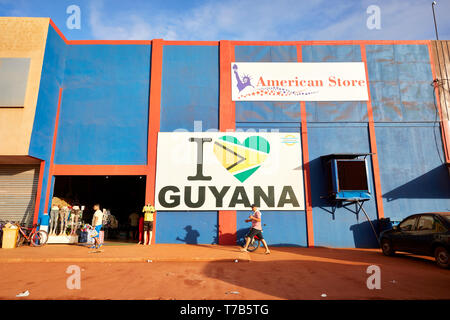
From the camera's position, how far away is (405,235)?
8656 millimetres

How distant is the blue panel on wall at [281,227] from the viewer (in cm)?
1181

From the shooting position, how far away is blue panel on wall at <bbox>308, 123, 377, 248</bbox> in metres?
11.8

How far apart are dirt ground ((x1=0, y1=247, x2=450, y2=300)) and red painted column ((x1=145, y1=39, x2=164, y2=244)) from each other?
464 cm

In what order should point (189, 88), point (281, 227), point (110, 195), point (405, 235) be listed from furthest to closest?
point (110, 195) < point (189, 88) < point (281, 227) < point (405, 235)

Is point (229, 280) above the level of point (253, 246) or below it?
below

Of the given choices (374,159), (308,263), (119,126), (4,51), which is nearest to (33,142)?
(119,126)

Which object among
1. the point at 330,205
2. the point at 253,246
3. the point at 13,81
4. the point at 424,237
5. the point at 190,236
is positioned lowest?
the point at 253,246

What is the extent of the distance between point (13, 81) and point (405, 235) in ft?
52.1

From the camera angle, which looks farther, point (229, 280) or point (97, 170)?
point (97, 170)

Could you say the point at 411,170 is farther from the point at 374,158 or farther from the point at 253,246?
the point at 253,246

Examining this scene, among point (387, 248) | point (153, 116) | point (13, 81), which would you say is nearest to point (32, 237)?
point (13, 81)

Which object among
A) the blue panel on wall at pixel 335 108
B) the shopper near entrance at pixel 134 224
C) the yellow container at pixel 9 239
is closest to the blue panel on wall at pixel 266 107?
the blue panel on wall at pixel 335 108

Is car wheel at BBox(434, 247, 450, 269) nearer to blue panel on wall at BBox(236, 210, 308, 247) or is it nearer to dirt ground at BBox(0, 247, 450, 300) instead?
dirt ground at BBox(0, 247, 450, 300)
